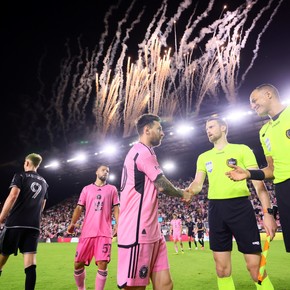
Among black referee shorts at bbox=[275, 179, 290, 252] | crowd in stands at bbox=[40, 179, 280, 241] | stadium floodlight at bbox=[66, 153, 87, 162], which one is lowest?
black referee shorts at bbox=[275, 179, 290, 252]

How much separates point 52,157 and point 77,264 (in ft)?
103

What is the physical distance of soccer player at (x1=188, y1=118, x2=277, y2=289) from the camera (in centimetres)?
384

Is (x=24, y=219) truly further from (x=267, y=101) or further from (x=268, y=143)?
(x=267, y=101)

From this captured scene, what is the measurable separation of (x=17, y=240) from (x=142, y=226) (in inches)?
111

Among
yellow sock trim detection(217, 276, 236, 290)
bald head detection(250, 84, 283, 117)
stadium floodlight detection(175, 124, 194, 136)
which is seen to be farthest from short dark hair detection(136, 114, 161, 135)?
stadium floodlight detection(175, 124, 194, 136)

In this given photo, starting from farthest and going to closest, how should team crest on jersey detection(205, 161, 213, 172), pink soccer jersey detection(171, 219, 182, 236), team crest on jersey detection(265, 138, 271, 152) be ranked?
pink soccer jersey detection(171, 219, 182, 236), team crest on jersey detection(205, 161, 213, 172), team crest on jersey detection(265, 138, 271, 152)

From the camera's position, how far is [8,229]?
4.78 meters

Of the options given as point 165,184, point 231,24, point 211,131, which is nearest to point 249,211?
point 211,131

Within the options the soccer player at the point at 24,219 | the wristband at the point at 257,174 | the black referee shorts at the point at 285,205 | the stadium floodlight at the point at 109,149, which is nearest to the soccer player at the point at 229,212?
the black referee shorts at the point at 285,205

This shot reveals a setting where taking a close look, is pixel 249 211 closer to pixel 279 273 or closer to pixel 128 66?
pixel 279 273

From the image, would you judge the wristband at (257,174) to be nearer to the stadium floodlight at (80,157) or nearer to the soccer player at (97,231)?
the soccer player at (97,231)

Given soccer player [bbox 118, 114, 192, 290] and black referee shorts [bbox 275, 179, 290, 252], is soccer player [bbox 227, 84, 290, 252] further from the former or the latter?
soccer player [bbox 118, 114, 192, 290]

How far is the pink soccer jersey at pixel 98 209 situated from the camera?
5555mm

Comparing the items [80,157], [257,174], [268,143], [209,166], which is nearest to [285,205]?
[257,174]
